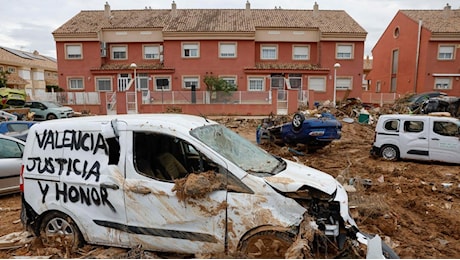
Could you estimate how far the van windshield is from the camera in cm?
374

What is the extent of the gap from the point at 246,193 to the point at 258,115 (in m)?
20.4

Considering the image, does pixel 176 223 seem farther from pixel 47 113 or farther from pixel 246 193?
pixel 47 113

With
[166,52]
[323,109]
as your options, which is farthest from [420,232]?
[166,52]

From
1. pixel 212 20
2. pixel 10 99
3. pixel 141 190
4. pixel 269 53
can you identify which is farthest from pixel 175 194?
pixel 212 20

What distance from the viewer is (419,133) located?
1026cm

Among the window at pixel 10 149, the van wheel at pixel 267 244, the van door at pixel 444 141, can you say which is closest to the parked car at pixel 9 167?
the window at pixel 10 149

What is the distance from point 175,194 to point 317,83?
2876 cm

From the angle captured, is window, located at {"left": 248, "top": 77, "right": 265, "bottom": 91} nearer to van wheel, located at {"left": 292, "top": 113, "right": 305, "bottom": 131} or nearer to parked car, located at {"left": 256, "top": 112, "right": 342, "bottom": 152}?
parked car, located at {"left": 256, "top": 112, "right": 342, "bottom": 152}

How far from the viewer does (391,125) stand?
10773 mm

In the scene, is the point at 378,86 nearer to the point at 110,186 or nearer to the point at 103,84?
the point at 103,84

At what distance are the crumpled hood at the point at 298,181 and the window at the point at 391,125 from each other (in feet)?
26.6

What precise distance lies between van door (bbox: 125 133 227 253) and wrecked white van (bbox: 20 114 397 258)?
1 cm

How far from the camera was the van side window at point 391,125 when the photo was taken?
1069 centimetres

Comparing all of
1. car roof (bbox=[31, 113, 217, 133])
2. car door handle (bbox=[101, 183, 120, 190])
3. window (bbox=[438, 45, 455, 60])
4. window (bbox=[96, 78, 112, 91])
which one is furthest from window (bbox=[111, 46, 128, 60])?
window (bbox=[438, 45, 455, 60])
